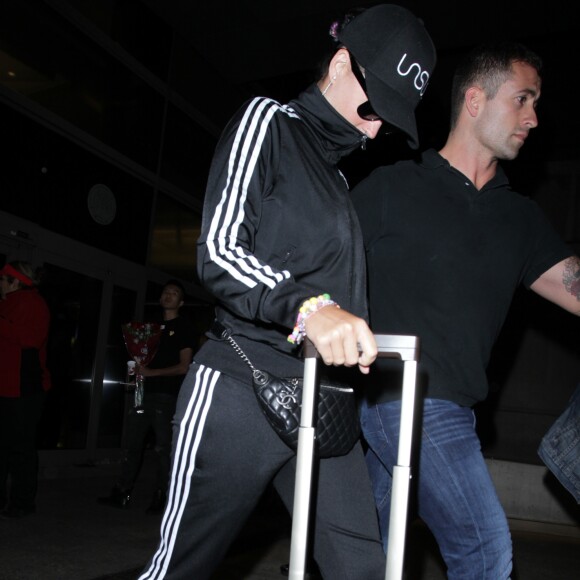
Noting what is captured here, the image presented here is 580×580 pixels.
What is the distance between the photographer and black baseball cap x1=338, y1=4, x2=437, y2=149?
1.67 m

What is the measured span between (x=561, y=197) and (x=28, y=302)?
6.07 m

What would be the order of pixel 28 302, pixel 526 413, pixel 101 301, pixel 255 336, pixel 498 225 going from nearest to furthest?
pixel 255 336 → pixel 498 225 → pixel 28 302 → pixel 526 413 → pixel 101 301

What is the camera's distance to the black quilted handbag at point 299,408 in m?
1.54

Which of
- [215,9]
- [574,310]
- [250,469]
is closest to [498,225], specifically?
[574,310]

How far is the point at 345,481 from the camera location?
1700 mm

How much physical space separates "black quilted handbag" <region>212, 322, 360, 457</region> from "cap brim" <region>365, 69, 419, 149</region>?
2.03 feet

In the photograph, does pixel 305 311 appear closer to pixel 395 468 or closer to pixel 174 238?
pixel 395 468

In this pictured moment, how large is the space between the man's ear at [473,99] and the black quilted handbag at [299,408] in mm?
1136

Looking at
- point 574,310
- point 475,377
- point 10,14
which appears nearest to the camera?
point 475,377

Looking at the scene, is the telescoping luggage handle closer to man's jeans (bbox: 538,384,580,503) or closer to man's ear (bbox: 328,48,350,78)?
man's ear (bbox: 328,48,350,78)

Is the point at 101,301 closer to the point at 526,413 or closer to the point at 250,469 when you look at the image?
the point at 526,413

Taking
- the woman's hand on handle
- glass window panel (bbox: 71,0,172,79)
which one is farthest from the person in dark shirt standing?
the woman's hand on handle

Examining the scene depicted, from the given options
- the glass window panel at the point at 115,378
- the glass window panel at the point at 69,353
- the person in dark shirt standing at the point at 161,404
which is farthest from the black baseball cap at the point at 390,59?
the glass window panel at the point at 115,378

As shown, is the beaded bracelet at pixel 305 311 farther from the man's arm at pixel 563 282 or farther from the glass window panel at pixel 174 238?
the glass window panel at pixel 174 238
